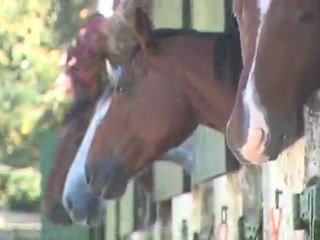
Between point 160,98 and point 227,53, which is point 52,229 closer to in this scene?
point 160,98

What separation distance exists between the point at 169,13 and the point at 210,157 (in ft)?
2.33

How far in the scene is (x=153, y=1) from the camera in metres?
4.10

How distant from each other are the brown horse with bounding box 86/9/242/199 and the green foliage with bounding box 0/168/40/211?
206 inches

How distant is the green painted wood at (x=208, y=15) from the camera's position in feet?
12.0

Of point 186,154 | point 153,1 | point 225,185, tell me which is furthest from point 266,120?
point 153,1

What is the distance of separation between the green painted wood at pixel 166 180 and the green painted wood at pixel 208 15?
59 centimetres

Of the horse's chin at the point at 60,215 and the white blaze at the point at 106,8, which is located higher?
the white blaze at the point at 106,8

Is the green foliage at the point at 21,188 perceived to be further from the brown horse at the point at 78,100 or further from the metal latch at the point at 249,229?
the metal latch at the point at 249,229

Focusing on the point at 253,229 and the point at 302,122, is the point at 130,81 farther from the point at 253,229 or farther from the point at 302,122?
the point at 302,122

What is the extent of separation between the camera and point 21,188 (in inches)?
356

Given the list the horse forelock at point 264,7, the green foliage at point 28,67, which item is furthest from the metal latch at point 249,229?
the green foliage at point 28,67

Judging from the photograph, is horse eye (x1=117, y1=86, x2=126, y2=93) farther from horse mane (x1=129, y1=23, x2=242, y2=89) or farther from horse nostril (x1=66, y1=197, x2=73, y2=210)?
horse nostril (x1=66, y1=197, x2=73, y2=210)

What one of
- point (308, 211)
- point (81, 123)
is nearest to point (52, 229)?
point (81, 123)

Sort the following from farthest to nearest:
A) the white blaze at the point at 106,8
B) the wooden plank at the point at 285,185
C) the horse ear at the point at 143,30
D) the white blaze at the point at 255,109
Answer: the white blaze at the point at 106,8 → the horse ear at the point at 143,30 → the wooden plank at the point at 285,185 → the white blaze at the point at 255,109
